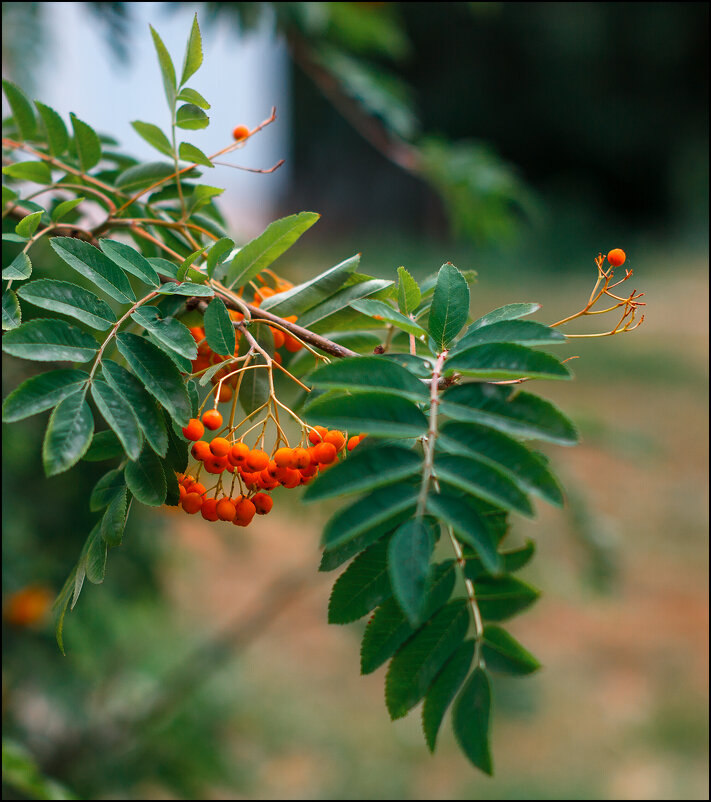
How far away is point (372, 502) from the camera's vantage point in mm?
424

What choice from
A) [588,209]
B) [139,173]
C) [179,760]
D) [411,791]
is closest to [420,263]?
[588,209]

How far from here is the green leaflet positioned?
0.44 metres

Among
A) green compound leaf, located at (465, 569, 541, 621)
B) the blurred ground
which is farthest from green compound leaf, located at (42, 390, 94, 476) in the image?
the blurred ground

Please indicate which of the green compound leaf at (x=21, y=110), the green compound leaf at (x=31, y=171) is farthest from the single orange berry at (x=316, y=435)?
the green compound leaf at (x=21, y=110)

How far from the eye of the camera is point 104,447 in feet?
1.75

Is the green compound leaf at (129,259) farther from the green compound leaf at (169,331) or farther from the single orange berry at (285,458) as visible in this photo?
the single orange berry at (285,458)

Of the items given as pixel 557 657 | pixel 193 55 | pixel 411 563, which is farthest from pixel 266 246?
pixel 557 657

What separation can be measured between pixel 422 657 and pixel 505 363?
9.0 inches

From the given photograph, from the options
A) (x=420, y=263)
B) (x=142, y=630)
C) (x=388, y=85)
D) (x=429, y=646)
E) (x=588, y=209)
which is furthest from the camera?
(x=588, y=209)

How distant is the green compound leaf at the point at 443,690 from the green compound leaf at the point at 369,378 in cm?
22

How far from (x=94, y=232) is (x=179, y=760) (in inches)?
54.3

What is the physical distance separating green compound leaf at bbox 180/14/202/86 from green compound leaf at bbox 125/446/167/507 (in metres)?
0.29

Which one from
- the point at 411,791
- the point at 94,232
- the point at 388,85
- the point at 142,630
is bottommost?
the point at 411,791

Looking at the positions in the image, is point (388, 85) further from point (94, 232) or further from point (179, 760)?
point (179, 760)
